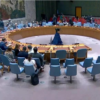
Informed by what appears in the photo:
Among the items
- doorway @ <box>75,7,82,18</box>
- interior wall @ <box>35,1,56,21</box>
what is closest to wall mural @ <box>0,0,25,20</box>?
interior wall @ <box>35,1,56,21</box>

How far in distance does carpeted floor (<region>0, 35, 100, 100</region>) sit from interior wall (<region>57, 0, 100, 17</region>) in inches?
→ 652

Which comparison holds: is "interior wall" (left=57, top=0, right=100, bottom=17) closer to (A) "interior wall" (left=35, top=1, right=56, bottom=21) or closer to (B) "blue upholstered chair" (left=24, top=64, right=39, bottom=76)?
(A) "interior wall" (left=35, top=1, right=56, bottom=21)

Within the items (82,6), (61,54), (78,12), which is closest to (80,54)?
(61,54)

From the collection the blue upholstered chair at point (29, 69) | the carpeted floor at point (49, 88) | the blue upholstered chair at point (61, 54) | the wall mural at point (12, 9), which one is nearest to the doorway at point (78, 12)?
the wall mural at point (12, 9)

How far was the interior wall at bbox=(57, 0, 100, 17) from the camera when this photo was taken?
2158 centimetres

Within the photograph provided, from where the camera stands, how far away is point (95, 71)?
595 cm

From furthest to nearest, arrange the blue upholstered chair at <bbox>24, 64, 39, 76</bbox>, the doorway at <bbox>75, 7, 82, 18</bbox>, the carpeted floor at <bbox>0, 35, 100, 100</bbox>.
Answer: the doorway at <bbox>75, 7, 82, 18</bbox> → the blue upholstered chair at <bbox>24, 64, 39, 76</bbox> → the carpeted floor at <bbox>0, 35, 100, 100</bbox>

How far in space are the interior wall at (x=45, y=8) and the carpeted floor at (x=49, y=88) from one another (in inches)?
619

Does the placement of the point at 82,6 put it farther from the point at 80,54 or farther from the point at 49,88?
the point at 49,88

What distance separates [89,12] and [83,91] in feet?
59.1

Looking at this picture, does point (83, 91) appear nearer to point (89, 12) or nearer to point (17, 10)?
point (17, 10)

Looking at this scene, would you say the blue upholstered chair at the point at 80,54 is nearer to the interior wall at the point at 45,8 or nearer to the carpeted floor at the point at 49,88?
the carpeted floor at the point at 49,88

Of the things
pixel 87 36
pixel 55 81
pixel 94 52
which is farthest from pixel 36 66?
pixel 87 36

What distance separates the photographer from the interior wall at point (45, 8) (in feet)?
70.2
